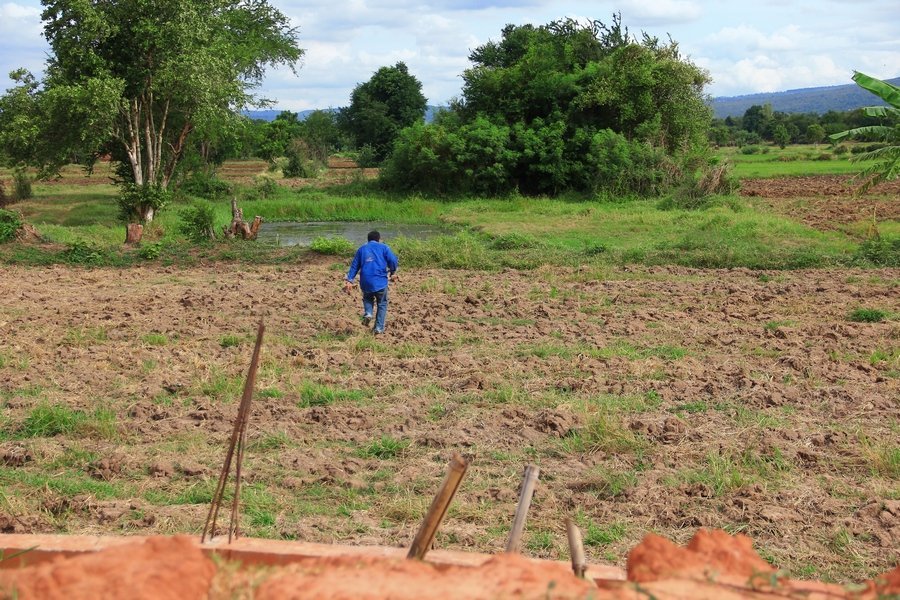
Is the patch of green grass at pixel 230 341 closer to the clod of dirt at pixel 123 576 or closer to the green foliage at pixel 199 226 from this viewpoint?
the clod of dirt at pixel 123 576

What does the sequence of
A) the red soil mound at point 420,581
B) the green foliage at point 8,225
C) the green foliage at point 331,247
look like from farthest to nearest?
the green foliage at point 8,225, the green foliage at point 331,247, the red soil mound at point 420,581

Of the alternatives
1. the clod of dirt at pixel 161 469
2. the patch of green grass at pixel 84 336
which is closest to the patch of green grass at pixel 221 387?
the clod of dirt at pixel 161 469

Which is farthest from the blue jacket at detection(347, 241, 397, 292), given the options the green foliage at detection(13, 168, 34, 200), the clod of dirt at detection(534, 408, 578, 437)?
the green foliage at detection(13, 168, 34, 200)

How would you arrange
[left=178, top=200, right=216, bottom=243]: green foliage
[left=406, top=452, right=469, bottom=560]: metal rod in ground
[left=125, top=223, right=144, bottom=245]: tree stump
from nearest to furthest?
[left=406, top=452, right=469, bottom=560]: metal rod in ground, [left=178, top=200, right=216, bottom=243]: green foliage, [left=125, top=223, right=144, bottom=245]: tree stump

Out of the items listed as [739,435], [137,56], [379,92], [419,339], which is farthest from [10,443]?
[379,92]

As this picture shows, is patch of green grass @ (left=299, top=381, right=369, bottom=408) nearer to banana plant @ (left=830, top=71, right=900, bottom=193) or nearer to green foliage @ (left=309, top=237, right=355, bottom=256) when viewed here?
green foliage @ (left=309, top=237, right=355, bottom=256)

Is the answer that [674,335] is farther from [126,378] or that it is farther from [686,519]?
[126,378]

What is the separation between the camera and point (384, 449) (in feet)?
22.6

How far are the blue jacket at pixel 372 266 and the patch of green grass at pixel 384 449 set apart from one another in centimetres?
397

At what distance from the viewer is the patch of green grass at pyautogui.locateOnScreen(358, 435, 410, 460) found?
6.86 metres

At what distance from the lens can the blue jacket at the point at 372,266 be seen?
10.8 metres

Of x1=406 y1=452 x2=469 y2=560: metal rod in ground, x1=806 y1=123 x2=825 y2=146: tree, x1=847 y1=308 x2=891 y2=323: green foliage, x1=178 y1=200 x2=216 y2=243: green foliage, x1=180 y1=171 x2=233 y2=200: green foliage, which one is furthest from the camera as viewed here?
x1=806 y1=123 x2=825 y2=146: tree

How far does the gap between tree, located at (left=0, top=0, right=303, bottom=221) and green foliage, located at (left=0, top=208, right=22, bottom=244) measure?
321 centimetres

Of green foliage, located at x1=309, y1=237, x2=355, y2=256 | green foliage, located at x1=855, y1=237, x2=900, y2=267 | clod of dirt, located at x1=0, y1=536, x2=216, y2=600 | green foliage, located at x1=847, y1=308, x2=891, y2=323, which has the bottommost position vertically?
green foliage, located at x1=847, y1=308, x2=891, y2=323
